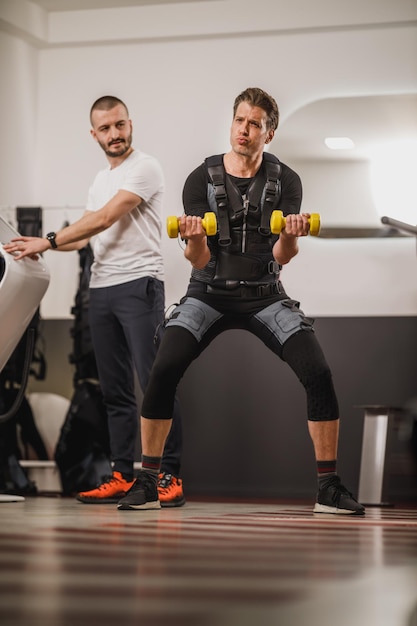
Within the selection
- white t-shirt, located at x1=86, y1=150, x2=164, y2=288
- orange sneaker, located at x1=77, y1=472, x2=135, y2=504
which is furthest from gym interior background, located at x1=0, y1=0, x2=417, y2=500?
orange sneaker, located at x1=77, y1=472, x2=135, y2=504

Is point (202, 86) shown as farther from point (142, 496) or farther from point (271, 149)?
point (142, 496)

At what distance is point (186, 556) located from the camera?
1816mm

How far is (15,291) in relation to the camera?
12.0 ft

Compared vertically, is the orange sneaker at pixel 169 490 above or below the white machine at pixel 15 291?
below

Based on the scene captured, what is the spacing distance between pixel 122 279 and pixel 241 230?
2.40 ft

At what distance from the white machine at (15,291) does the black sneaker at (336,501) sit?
131 cm

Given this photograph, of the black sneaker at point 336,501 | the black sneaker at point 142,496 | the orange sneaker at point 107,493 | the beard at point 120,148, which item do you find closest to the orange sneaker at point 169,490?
the orange sneaker at point 107,493

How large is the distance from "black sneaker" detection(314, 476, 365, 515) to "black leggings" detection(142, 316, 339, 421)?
0.22m

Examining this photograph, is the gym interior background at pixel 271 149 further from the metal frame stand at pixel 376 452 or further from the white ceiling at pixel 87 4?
the metal frame stand at pixel 376 452

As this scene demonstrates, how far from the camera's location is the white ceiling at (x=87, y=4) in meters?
5.37

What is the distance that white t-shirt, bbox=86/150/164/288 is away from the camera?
12.9ft

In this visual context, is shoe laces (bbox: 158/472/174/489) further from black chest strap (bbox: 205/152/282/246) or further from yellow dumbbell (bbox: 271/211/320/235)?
yellow dumbbell (bbox: 271/211/320/235)

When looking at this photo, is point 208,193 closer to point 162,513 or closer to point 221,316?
point 221,316

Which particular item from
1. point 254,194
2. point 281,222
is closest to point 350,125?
point 254,194
